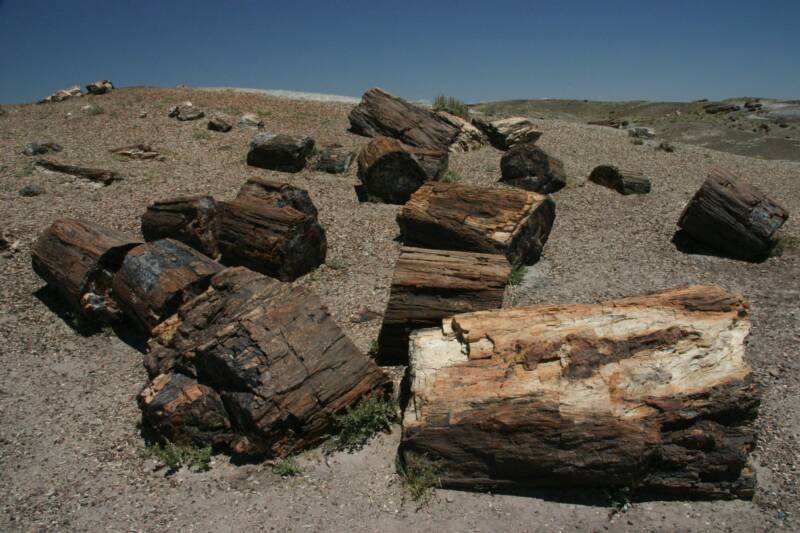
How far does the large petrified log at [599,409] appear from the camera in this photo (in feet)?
15.2

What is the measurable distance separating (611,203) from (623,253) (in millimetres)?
3005

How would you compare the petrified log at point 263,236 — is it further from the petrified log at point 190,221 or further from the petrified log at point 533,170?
the petrified log at point 533,170

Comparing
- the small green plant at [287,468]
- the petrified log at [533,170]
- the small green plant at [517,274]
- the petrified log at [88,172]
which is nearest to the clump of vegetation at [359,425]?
the small green plant at [287,468]

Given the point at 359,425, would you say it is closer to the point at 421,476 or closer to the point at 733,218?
the point at 421,476

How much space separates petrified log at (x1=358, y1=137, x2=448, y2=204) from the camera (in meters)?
12.1

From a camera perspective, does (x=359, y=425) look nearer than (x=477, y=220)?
Yes

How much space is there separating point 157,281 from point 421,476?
4.47 m

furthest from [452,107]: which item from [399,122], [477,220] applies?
[477,220]

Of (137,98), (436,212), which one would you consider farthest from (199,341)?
(137,98)

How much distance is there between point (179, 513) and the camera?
15.7 feet

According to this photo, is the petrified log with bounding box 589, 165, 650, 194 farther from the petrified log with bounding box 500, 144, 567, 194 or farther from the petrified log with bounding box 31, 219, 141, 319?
the petrified log with bounding box 31, 219, 141, 319

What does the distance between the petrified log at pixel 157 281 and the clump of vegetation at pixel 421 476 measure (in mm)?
3919

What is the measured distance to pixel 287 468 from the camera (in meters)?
5.15

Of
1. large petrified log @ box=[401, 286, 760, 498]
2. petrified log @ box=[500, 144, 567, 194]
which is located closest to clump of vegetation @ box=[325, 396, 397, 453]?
large petrified log @ box=[401, 286, 760, 498]
